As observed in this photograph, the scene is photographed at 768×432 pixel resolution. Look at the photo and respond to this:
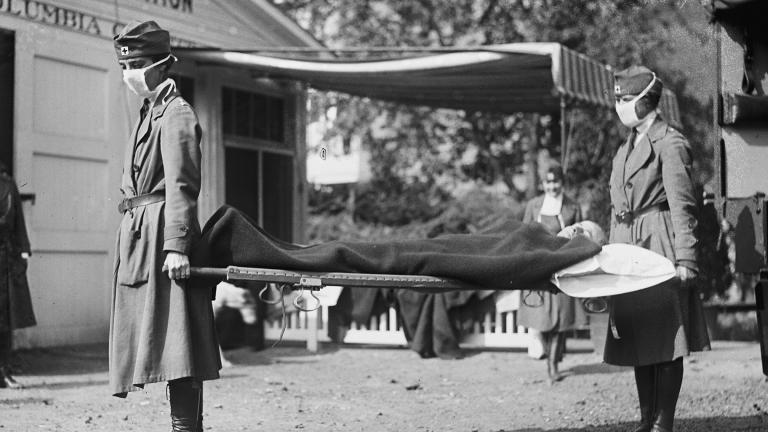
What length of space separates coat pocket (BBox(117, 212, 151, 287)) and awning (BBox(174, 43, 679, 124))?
574 cm

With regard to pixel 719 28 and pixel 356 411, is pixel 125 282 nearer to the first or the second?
pixel 356 411

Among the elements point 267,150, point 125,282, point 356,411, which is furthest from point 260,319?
point 125,282

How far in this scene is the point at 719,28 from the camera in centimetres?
531

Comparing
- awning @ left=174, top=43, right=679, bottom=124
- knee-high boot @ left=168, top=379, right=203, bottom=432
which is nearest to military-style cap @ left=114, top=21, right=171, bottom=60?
knee-high boot @ left=168, top=379, right=203, bottom=432

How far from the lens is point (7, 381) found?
7.93m

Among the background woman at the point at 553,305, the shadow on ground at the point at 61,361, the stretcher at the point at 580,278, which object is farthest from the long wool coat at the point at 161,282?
the background woman at the point at 553,305

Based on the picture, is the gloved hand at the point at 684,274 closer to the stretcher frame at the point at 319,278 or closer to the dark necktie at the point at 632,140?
the dark necktie at the point at 632,140

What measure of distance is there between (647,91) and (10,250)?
5.39m

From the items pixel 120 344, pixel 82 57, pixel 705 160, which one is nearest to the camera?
pixel 120 344

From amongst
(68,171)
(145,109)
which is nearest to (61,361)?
(68,171)

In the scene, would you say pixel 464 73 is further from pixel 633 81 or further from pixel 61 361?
pixel 633 81

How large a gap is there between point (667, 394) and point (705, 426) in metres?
1.28

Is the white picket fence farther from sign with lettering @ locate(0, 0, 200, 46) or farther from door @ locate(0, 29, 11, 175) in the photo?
sign with lettering @ locate(0, 0, 200, 46)

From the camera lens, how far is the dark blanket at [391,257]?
4711 mm
